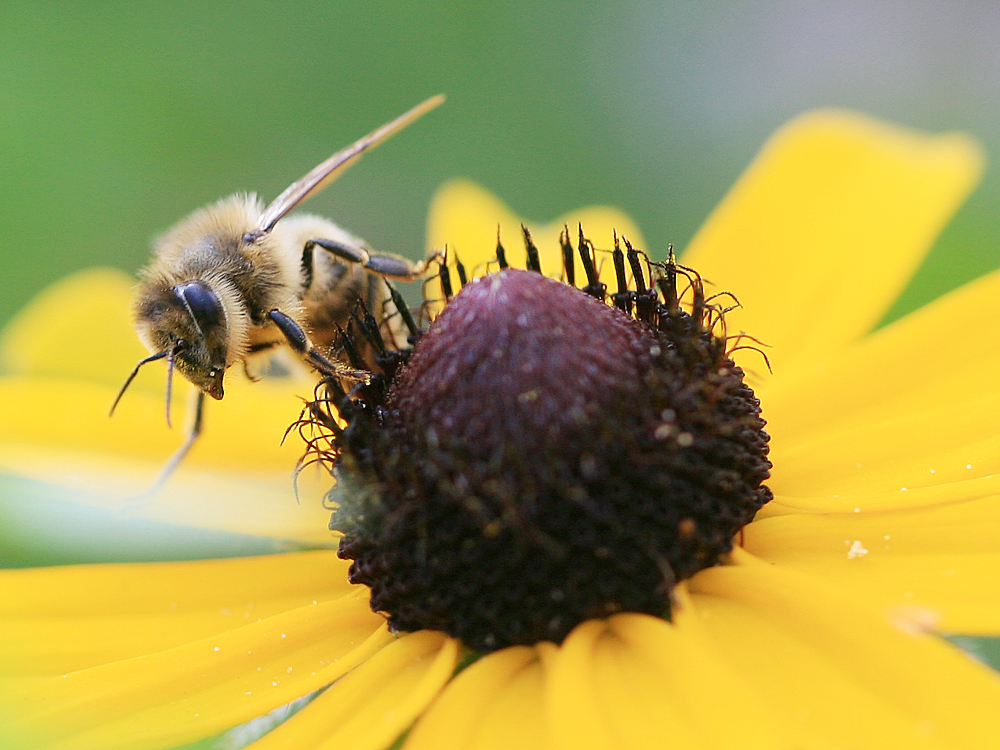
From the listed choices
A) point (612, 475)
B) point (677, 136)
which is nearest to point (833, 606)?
point (612, 475)

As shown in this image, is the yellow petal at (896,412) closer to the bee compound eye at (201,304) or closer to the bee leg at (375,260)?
the bee leg at (375,260)

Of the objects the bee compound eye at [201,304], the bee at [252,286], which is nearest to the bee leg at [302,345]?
the bee at [252,286]

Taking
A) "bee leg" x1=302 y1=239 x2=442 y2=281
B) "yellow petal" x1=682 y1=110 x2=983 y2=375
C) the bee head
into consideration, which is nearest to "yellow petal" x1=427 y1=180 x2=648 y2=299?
"yellow petal" x1=682 y1=110 x2=983 y2=375

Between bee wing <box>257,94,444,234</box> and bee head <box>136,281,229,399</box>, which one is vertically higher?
bee wing <box>257,94,444,234</box>

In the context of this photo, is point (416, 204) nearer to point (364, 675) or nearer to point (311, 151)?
point (311, 151)

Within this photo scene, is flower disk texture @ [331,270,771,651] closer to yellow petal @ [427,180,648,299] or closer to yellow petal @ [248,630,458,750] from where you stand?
yellow petal @ [248,630,458,750]

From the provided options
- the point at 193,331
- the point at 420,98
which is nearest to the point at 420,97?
the point at 420,98
